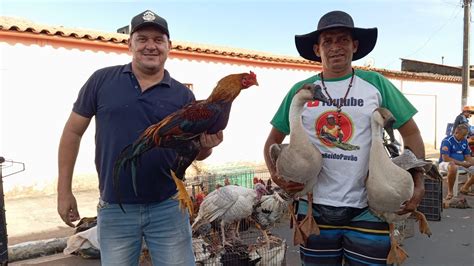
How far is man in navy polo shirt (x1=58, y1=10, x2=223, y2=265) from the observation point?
2193 millimetres

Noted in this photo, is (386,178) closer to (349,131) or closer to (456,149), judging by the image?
(349,131)

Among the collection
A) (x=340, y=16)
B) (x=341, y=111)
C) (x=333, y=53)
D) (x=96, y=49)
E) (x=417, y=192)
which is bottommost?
(x=417, y=192)

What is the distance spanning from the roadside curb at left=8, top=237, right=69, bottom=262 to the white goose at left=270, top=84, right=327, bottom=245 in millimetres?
3895

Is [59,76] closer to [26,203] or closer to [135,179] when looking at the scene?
[26,203]

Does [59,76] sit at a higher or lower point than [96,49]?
lower

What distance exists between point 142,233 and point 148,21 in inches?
47.7

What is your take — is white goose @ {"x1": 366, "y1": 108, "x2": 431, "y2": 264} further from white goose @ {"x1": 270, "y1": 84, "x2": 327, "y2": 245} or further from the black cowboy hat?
→ the black cowboy hat

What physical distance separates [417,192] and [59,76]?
762 centimetres

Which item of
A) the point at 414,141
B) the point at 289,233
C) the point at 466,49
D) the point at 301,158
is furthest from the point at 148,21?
the point at 466,49

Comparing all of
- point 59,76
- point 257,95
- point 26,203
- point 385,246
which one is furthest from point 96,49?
point 385,246

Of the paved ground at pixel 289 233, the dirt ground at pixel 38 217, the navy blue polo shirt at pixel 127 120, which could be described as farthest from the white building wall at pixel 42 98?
the navy blue polo shirt at pixel 127 120

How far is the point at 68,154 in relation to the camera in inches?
91.6

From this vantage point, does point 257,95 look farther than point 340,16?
Yes

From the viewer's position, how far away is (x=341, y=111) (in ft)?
7.24
